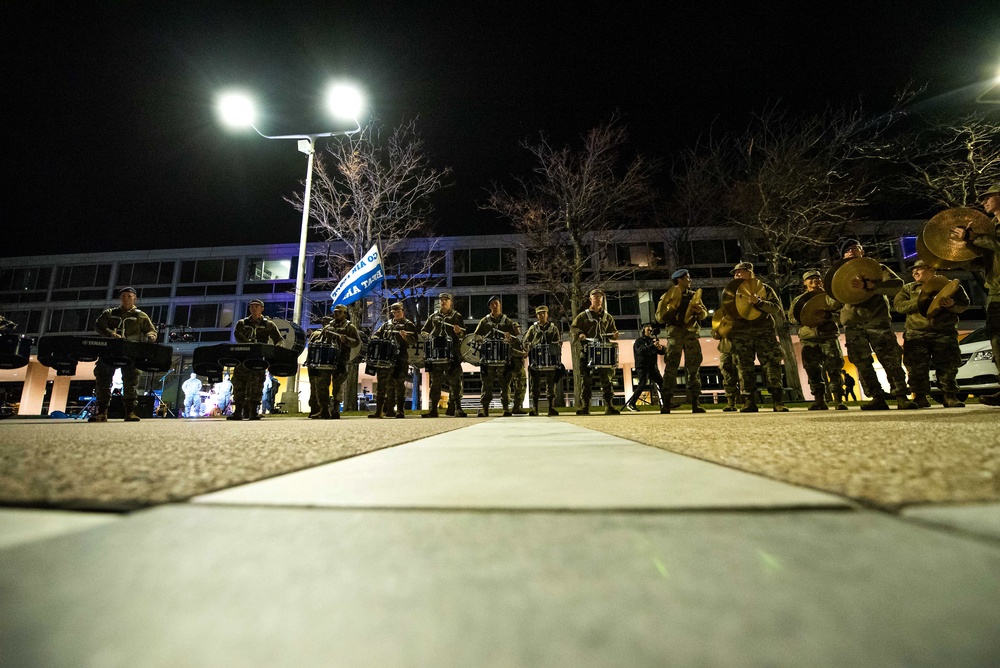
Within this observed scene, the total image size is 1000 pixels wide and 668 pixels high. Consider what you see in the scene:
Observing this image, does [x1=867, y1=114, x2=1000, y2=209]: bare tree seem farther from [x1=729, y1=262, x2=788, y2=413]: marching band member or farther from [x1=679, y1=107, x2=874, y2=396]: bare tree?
[x1=729, y1=262, x2=788, y2=413]: marching band member

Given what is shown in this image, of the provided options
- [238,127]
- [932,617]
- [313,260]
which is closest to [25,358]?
[238,127]

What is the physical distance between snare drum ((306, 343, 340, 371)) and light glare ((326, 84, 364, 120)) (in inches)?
235

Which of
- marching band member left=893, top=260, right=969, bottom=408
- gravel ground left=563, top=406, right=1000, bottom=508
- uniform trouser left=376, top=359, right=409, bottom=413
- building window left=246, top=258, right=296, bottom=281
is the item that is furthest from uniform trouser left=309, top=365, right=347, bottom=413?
building window left=246, top=258, right=296, bottom=281

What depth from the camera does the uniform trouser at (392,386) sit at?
293 inches

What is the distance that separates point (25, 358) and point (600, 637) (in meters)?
9.70

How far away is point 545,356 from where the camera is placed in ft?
24.9

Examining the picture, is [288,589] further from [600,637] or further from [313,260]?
[313,260]

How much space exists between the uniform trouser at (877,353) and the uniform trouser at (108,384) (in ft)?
32.6

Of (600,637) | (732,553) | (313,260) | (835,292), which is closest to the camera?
(600,637)

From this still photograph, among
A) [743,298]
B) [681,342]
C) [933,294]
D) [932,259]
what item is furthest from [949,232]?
[681,342]

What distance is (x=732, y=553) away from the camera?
0.47m

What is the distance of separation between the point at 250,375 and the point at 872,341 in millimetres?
9045

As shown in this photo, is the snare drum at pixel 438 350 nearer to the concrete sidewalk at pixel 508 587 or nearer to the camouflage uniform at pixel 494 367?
the camouflage uniform at pixel 494 367

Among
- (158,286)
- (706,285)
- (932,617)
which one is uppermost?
(158,286)
